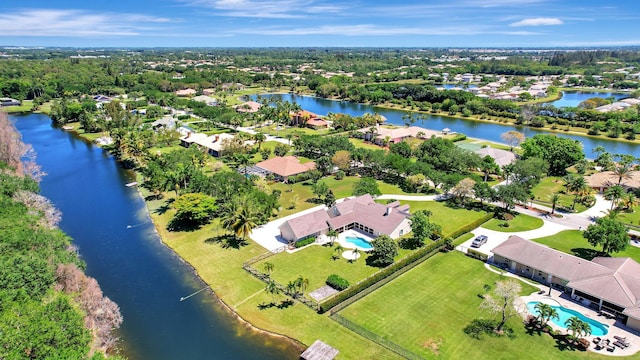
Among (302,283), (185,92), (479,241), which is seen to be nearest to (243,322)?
(302,283)

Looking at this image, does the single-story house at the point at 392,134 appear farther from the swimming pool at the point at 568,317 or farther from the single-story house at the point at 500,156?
the swimming pool at the point at 568,317

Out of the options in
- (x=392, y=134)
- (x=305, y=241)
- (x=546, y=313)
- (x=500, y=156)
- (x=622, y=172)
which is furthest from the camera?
(x=392, y=134)

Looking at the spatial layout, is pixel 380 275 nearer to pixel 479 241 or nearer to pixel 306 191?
pixel 479 241

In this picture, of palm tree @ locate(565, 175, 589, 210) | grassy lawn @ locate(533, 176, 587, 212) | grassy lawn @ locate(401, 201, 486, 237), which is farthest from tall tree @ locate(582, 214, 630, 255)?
grassy lawn @ locate(533, 176, 587, 212)

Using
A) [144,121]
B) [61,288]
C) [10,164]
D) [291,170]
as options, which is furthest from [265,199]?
[144,121]

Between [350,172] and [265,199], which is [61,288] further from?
[350,172]

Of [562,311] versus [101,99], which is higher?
[101,99]

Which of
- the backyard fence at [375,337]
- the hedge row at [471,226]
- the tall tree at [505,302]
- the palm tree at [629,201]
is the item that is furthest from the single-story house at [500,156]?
the backyard fence at [375,337]
